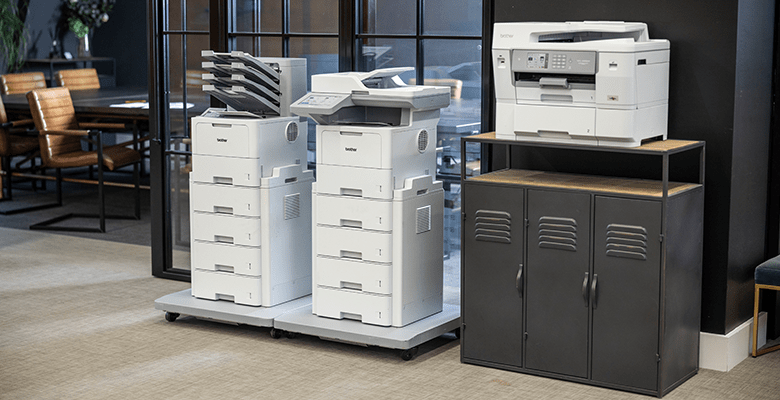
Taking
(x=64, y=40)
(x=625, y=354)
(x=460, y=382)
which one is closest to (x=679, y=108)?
(x=625, y=354)

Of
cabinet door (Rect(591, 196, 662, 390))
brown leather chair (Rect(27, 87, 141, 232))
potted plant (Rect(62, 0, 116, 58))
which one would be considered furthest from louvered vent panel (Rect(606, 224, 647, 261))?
potted plant (Rect(62, 0, 116, 58))

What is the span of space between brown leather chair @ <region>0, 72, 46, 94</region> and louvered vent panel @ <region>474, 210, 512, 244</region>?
6337mm

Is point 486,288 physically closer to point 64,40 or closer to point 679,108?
point 679,108

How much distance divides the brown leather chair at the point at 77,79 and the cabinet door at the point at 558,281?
269 inches

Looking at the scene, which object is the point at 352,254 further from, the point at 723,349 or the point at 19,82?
the point at 19,82

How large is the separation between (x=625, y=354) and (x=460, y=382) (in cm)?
70

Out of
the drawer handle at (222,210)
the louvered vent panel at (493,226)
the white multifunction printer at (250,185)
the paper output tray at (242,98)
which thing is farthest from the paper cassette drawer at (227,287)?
the louvered vent panel at (493,226)

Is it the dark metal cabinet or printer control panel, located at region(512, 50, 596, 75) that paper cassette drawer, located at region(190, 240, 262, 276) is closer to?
the dark metal cabinet

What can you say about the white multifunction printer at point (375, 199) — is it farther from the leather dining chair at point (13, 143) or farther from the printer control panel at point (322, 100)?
the leather dining chair at point (13, 143)

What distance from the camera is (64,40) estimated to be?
1149 centimetres

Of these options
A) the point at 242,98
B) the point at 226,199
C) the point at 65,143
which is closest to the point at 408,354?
the point at 226,199

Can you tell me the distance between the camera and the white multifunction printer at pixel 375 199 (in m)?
4.27

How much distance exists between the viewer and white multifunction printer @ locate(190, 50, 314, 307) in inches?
182

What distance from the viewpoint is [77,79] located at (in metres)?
9.71
